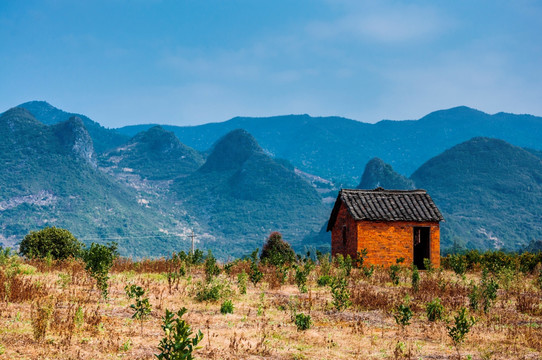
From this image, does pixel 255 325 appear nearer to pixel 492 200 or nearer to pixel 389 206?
pixel 389 206

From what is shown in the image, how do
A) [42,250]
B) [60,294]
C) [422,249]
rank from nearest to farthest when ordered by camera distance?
[60,294] < [42,250] < [422,249]

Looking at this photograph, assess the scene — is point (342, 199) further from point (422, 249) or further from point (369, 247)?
point (422, 249)

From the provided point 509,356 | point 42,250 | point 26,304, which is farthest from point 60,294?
point 42,250

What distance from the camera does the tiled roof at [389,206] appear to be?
25.5m

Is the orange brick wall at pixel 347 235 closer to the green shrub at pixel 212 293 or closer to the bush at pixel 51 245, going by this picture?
the green shrub at pixel 212 293

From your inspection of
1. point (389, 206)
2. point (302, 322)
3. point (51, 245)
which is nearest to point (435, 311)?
point (302, 322)

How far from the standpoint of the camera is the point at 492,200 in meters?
173

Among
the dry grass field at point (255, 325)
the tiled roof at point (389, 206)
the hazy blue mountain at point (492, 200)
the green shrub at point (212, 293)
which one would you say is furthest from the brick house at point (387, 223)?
the hazy blue mountain at point (492, 200)

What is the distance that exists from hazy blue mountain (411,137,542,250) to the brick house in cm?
12013

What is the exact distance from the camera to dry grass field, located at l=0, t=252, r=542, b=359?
8.41 meters

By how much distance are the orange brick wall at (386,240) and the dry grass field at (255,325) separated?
8789 millimetres

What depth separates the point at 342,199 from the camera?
26828mm

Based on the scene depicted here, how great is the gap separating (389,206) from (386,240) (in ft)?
6.10

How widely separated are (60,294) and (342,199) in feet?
55.8
